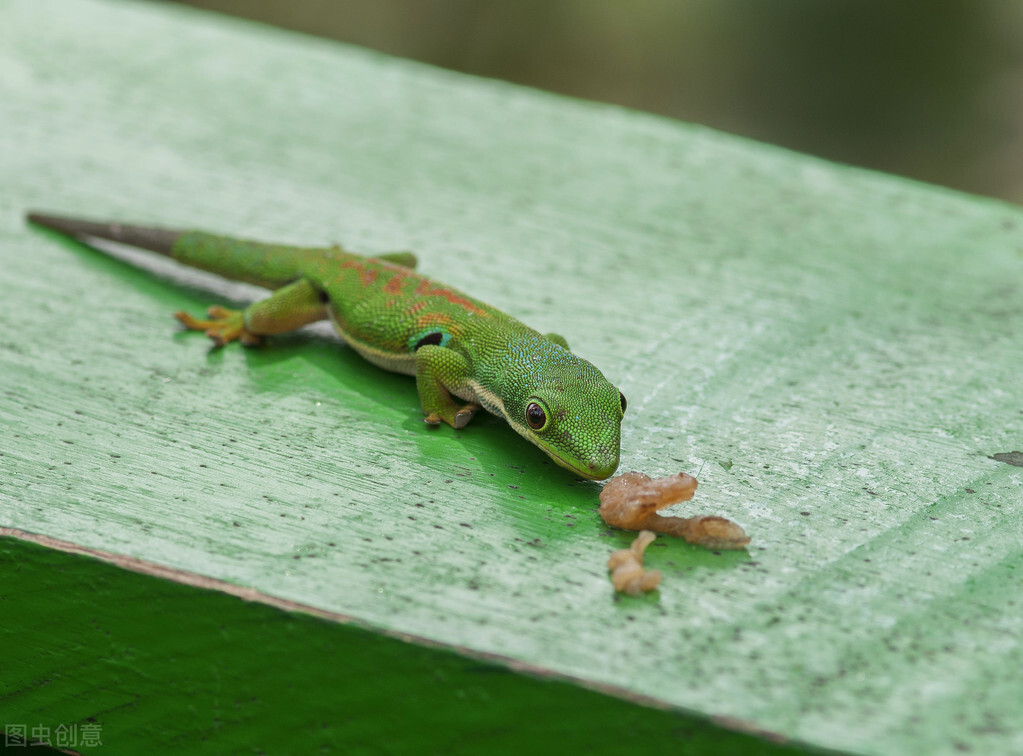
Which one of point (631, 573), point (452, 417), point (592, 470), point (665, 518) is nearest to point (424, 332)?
point (452, 417)

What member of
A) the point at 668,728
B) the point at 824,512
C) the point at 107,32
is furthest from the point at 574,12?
the point at 668,728

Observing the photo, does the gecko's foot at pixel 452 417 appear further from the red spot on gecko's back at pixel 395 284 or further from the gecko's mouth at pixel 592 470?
the red spot on gecko's back at pixel 395 284

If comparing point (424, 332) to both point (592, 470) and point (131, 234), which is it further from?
point (131, 234)

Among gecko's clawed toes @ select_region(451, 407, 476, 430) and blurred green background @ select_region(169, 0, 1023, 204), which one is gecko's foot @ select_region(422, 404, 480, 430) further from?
blurred green background @ select_region(169, 0, 1023, 204)

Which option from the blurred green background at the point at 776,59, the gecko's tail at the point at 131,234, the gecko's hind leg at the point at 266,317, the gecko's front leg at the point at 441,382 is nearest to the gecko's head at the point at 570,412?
the gecko's front leg at the point at 441,382

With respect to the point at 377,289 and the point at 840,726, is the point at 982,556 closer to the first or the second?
the point at 840,726
